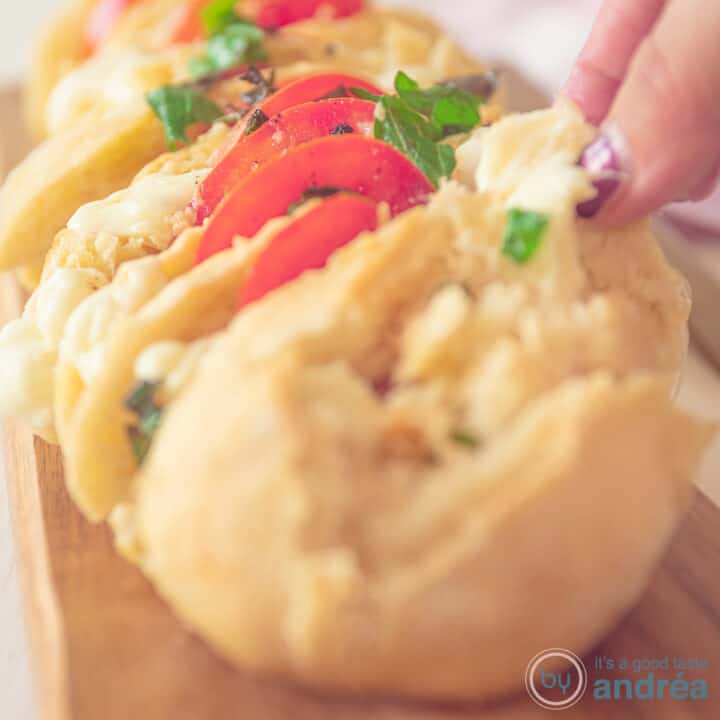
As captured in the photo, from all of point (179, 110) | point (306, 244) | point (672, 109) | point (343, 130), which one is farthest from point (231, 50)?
point (672, 109)

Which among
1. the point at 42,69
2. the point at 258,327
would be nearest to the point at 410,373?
the point at 258,327

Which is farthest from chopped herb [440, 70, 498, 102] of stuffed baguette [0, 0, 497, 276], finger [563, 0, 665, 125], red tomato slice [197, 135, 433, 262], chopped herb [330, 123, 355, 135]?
red tomato slice [197, 135, 433, 262]

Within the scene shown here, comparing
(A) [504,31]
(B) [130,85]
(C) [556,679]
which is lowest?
(A) [504,31]

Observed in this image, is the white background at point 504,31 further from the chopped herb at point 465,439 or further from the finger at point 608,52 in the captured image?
the chopped herb at point 465,439

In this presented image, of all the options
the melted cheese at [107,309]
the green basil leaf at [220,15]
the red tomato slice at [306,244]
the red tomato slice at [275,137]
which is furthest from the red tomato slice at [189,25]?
the red tomato slice at [306,244]

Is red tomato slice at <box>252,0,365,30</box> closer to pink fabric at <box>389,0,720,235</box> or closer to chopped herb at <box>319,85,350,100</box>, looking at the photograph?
pink fabric at <box>389,0,720,235</box>

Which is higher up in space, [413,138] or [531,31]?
[413,138]

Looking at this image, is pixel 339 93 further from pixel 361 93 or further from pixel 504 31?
pixel 504 31
